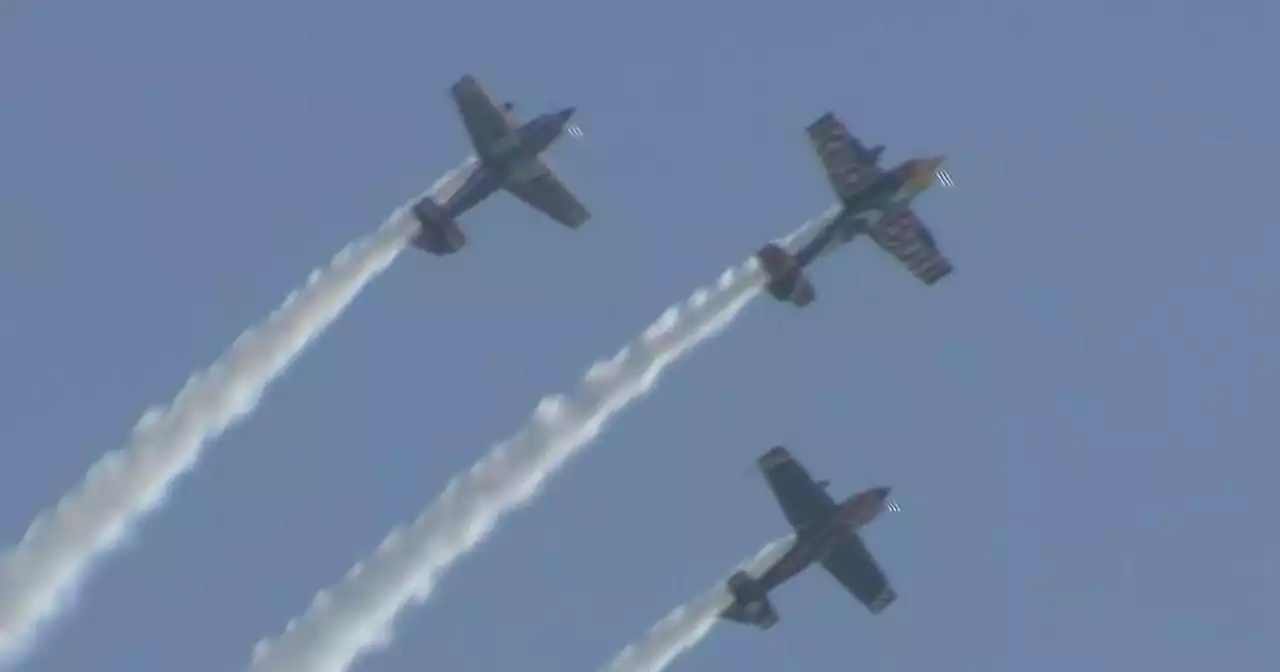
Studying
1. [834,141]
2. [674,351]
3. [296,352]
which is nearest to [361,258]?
[296,352]

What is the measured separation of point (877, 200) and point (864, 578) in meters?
14.1

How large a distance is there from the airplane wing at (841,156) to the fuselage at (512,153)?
1011cm

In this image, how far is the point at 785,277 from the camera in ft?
314

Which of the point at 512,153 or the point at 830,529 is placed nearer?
the point at 830,529

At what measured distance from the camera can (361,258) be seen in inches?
3856

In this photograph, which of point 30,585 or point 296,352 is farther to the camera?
point 296,352

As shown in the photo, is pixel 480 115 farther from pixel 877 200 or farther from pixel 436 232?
pixel 877 200

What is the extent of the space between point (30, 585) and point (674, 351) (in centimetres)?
2504

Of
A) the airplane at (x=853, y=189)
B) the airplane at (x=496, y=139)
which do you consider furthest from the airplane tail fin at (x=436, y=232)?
the airplane at (x=853, y=189)

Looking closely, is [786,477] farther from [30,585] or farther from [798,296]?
[30,585]

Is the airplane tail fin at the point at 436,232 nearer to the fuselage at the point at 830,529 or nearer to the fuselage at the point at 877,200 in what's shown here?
the fuselage at the point at 877,200

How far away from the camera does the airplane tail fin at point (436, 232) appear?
98.6 m

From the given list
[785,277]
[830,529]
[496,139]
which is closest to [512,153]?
[496,139]

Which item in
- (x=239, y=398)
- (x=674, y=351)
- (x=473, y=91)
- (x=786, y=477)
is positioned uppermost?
(x=473, y=91)
